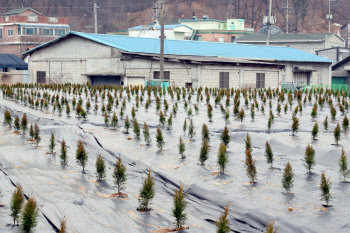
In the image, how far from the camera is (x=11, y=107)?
1464 cm

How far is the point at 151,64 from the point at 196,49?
7.55 meters

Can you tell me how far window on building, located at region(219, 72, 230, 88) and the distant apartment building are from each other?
147 feet

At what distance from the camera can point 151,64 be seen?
3384 centimetres

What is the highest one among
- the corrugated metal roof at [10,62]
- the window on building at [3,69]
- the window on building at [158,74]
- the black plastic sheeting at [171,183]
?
the corrugated metal roof at [10,62]

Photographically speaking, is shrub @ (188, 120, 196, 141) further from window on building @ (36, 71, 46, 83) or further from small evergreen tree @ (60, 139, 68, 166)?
window on building @ (36, 71, 46, 83)

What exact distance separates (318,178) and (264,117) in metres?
5.47

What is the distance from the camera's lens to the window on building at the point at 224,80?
33.4 m

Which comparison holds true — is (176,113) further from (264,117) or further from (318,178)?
(318,178)

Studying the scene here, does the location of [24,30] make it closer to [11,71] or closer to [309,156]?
[11,71]

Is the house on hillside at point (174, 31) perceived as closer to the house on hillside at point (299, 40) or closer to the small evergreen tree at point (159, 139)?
the house on hillside at point (299, 40)

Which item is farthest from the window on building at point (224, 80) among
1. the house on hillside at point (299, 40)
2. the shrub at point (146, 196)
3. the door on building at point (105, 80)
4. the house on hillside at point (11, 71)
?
the house on hillside at point (299, 40)

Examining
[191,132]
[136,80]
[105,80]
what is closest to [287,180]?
[191,132]

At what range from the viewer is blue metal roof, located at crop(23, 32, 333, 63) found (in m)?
36.9

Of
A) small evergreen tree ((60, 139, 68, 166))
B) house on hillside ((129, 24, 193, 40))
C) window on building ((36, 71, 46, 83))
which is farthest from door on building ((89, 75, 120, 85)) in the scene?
house on hillside ((129, 24, 193, 40))
